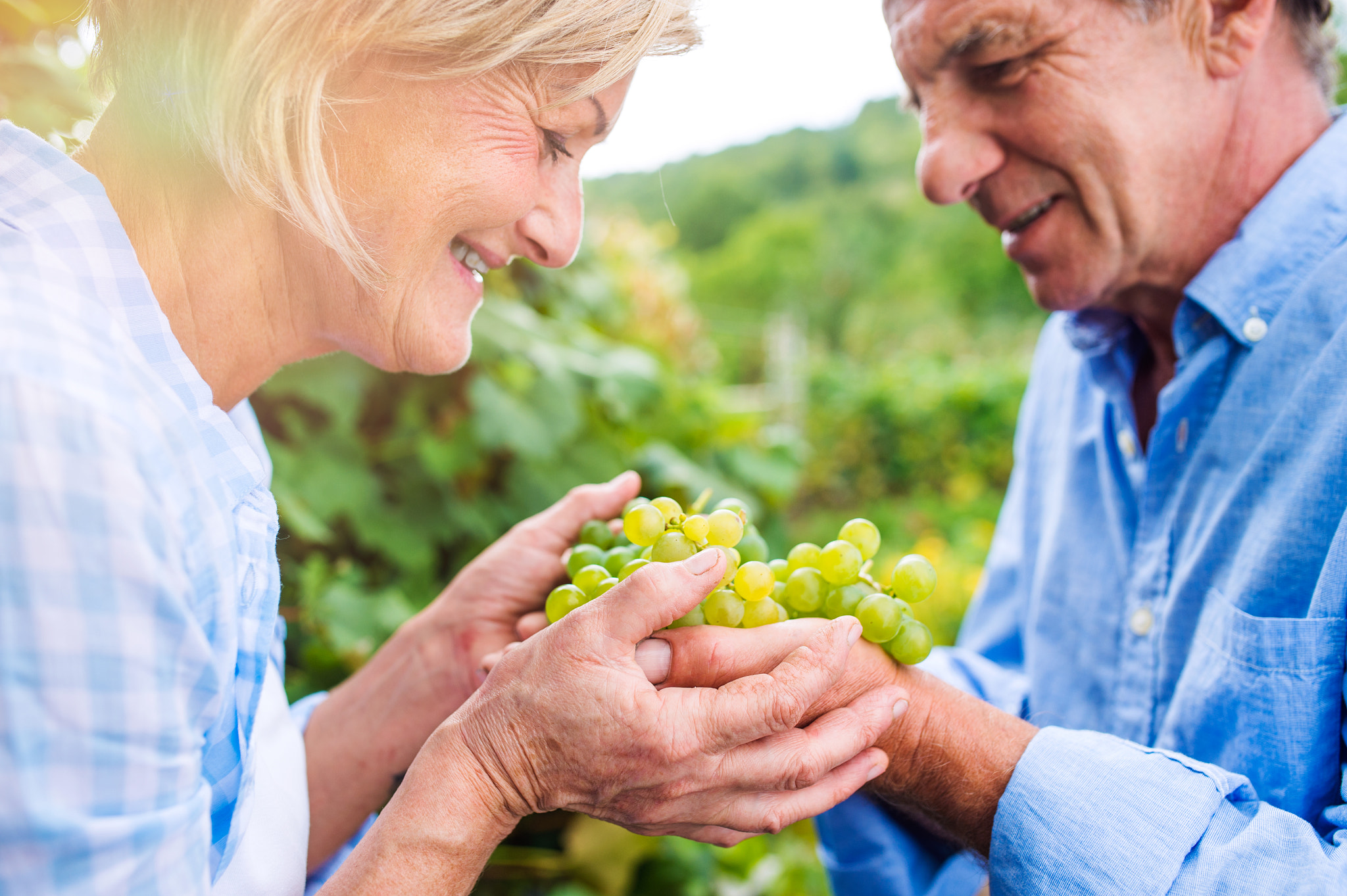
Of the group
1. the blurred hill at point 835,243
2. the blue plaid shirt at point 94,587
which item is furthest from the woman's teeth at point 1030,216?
the blurred hill at point 835,243

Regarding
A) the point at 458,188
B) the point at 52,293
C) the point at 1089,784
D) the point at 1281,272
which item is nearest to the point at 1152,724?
the point at 1089,784

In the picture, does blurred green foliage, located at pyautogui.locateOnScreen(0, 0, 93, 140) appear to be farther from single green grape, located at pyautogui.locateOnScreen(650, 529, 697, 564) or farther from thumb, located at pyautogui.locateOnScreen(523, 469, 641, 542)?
single green grape, located at pyautogui.locateOnScreen(650, 529, 697, 564)

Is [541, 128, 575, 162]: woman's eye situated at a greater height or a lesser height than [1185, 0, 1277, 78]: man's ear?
lesser

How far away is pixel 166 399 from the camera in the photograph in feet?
3.46

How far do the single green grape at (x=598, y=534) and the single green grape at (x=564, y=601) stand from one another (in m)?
0.19

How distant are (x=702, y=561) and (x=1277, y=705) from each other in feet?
3.68

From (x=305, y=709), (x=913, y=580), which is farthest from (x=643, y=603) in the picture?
(x=305, y=709)

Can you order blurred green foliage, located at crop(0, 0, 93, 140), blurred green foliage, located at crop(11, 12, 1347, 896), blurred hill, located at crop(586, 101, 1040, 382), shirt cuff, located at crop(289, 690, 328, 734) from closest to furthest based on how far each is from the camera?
blurred green foliage, located at crop(0, 0, 93, 140) < shirt cuff, located at crop(289, 690, 328, 734) < blurred green foliage, located at crop(11, 12, 1347, 896) < blurred hill, located at crop(586, 101, 1040, 382)

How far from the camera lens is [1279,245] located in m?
1.72

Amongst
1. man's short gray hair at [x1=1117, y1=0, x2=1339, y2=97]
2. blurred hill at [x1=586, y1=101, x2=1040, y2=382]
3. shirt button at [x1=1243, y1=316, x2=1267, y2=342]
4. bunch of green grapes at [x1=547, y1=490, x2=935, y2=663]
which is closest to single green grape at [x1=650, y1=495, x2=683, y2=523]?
bunch of green grapes at [x1=547, y1=490, x2=935, y2=663]

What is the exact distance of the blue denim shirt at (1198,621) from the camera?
1.36 meters

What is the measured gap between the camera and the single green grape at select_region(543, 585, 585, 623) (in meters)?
1.48

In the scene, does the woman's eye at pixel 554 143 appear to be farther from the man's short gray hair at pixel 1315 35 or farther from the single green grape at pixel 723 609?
the man's short gray hair at pixel 1315 35

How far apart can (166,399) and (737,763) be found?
964mm
